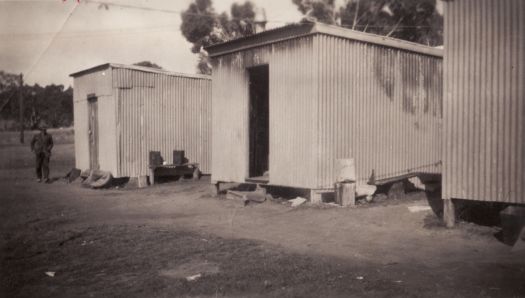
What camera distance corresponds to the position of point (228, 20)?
3450cm

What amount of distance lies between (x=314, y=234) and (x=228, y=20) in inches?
1107

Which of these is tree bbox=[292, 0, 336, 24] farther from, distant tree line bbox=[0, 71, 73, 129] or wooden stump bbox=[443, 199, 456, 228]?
distant tree line bbox=[0, 71, 73, 129]

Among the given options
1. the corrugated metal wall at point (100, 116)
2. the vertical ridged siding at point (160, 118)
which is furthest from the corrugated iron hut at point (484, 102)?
the corrugated metal wall at point (100, 116)

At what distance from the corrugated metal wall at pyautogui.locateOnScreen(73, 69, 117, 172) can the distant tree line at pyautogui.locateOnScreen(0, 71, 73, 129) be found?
169 feet

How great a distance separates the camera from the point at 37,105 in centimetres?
7519

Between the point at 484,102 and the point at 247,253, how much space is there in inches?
183

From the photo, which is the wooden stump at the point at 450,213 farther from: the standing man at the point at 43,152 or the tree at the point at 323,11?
the tree at the point at 323,11

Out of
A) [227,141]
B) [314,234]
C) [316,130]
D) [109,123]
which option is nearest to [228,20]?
[109,123]

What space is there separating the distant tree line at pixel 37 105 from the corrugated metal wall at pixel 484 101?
2610 inches

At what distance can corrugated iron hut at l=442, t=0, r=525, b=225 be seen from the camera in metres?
7.79

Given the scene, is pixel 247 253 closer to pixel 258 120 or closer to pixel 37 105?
pixel 258 120

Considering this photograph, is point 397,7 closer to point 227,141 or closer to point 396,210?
point 227,141

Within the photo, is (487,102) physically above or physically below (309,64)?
below

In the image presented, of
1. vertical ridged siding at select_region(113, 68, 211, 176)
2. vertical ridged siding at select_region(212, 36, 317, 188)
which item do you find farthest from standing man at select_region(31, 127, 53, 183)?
vertical ridged siding at select_region(212, 36, 317, 188)
